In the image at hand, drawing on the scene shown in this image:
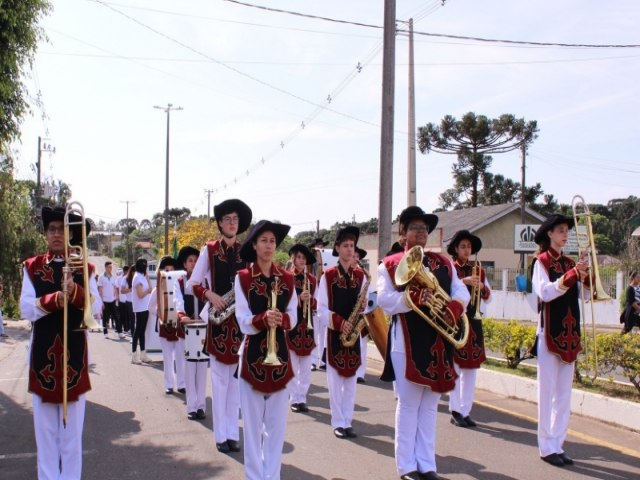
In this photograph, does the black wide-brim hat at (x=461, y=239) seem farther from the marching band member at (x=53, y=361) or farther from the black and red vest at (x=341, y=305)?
the marching band member at (x=53, y=361)

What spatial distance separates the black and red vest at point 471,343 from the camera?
7.62m

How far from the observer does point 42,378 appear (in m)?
5.00

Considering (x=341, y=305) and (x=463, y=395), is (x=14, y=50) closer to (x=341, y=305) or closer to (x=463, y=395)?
(x=341, y=305)

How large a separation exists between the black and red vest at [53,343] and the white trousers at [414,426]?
2.55m

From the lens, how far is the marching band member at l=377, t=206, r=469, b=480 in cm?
537

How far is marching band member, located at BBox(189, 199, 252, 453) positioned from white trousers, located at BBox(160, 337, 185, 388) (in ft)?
9.41

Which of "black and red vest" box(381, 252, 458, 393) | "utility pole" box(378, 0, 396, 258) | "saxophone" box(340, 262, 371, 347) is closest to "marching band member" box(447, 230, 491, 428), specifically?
"saxophone" box(340, 262, 371, 347)

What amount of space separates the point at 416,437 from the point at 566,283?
193 centimetres

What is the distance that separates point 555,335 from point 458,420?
1837mm

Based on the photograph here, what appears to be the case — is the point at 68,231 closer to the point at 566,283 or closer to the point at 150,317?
the point at 566,283

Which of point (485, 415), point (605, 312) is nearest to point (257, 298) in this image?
point (485, 415)

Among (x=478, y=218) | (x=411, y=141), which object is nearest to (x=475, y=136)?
(x=478, y=218)

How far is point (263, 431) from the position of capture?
514 cm

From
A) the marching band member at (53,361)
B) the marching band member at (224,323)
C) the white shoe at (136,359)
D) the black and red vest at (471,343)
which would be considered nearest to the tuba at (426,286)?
the marching band member at (224,323)
